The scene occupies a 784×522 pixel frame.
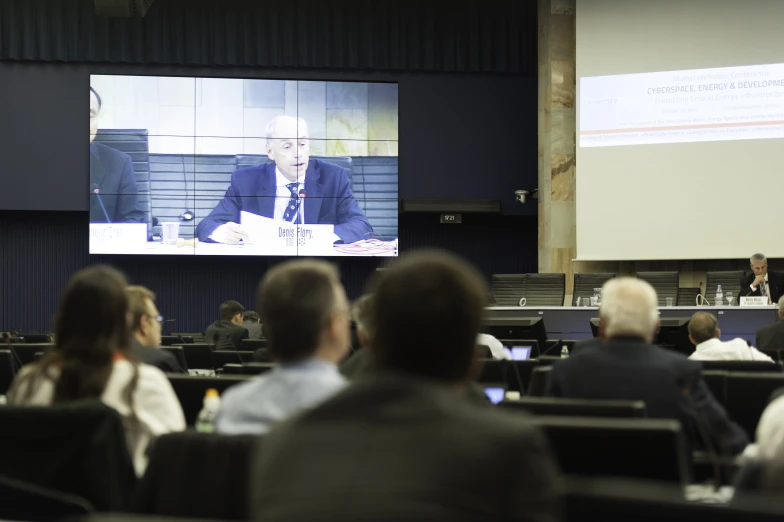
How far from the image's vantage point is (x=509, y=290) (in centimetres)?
1089

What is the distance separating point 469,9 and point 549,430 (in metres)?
13.3

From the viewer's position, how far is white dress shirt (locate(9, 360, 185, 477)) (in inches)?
94.5

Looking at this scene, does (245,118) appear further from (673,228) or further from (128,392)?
(128,392)

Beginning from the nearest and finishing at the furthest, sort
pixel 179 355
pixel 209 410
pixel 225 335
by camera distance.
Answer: pixel 209 410
pixel 179 355
pixel 225 335

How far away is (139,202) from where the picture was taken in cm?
1367

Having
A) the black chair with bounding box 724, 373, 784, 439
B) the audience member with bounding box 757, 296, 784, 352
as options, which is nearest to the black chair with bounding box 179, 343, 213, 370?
the black chair with bounding box 724, 373, 784, 439

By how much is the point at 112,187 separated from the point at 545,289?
6.61 m

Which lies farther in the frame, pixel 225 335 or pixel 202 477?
pixel 225 335

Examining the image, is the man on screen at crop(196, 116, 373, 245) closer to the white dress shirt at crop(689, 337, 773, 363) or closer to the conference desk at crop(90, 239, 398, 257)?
the conference desk at crop(90, 239, 398, 257)

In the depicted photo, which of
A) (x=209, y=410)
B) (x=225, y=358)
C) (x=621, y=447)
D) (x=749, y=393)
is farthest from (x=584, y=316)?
(x=621, y=447)

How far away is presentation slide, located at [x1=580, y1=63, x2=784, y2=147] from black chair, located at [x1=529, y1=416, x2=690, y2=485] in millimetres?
10781

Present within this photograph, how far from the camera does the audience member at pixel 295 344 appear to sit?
188 centimetres

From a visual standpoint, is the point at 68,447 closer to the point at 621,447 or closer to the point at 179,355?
the point at 621,447

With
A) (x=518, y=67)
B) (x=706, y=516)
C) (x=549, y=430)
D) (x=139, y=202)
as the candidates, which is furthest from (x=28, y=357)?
(x=518, y=67)
